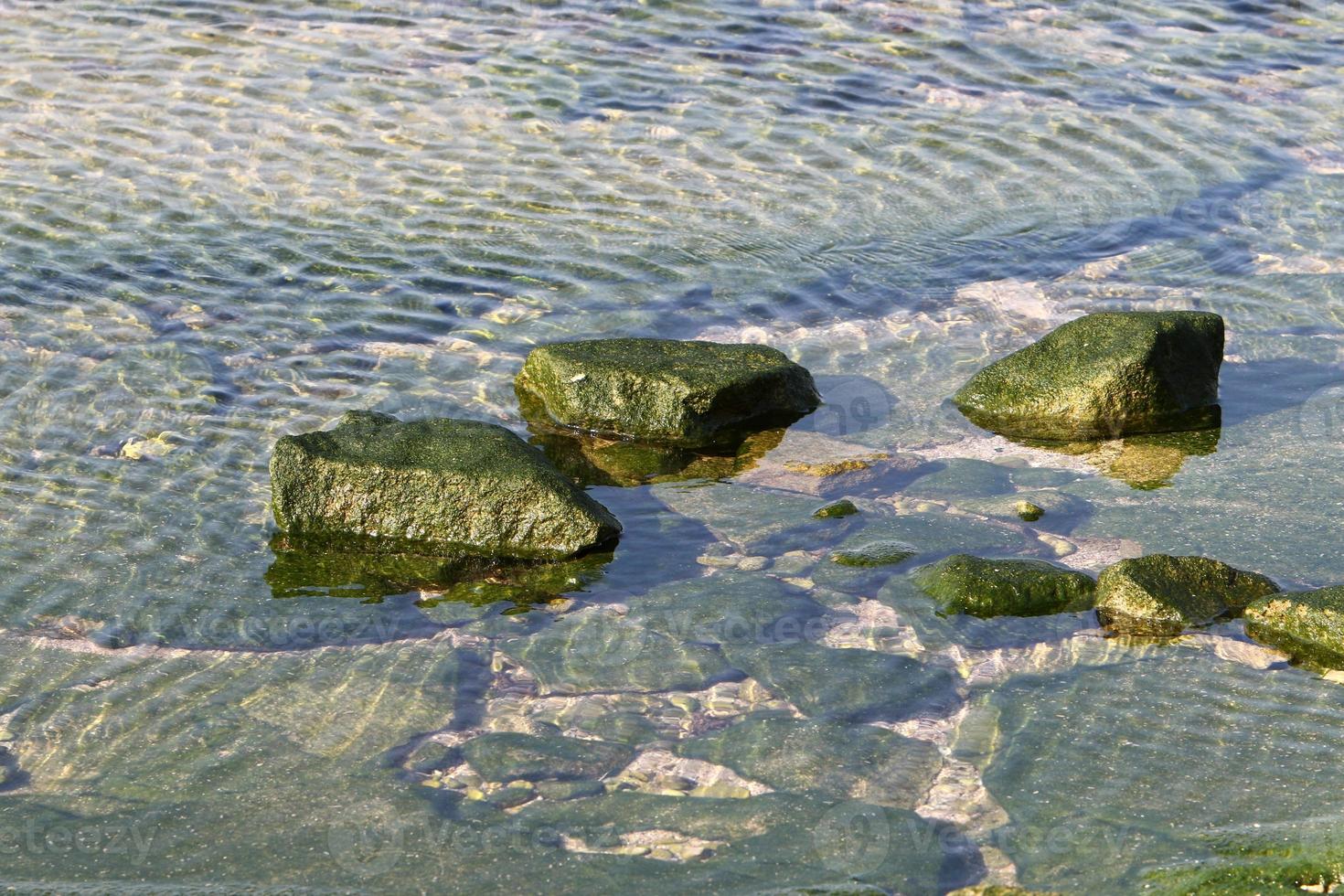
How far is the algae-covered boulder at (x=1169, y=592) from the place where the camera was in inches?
245

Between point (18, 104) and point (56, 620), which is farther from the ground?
point (18, 104)

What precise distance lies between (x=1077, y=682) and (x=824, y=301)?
14.9ft

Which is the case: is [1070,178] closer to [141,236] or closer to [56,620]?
[141,236]

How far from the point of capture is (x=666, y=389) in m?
8.01

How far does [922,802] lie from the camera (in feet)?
16.9

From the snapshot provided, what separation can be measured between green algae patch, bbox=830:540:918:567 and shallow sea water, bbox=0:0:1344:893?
0.46 ft

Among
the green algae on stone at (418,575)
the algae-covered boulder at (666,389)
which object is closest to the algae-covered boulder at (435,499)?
the green algae on stone at (418,575)

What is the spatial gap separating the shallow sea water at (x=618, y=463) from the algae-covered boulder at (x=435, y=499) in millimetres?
286

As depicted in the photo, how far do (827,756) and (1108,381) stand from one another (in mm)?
3685

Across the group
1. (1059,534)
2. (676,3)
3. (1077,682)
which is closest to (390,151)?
(676,3)

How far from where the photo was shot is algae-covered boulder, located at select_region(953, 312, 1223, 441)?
318 inches

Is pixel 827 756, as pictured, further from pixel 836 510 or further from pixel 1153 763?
pixel 836 510

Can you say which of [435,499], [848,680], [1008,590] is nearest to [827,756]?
[848,680]

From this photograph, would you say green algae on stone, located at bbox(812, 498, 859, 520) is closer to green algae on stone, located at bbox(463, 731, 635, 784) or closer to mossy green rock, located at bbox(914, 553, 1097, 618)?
mossy green rock, located at bbox(914, 553, 1097, 618)
